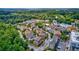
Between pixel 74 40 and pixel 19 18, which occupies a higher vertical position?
pixel 19 18

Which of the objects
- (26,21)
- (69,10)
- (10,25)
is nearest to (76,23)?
(69,10)

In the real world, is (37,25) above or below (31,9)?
below
